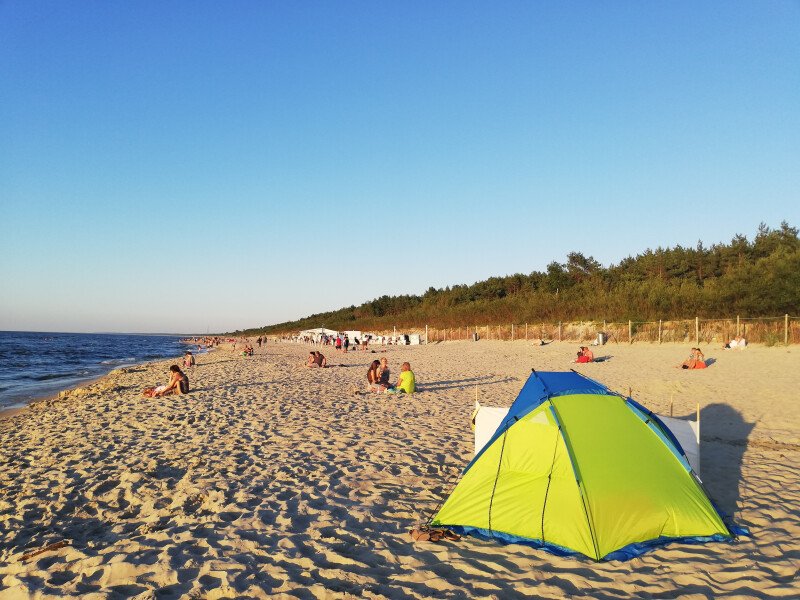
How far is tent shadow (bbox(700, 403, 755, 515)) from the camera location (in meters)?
5.45

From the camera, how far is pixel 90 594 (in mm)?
3469

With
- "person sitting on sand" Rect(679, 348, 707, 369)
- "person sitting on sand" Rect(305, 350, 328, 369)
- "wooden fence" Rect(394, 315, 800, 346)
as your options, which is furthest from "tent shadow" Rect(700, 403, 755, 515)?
"wooden fence" Rect(394, 315, 800, 346)

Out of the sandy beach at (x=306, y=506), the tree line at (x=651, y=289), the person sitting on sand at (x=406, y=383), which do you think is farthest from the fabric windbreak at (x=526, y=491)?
the tree line at (x=651, y=289)

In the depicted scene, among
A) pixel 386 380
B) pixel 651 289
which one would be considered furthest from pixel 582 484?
pixel 651 289

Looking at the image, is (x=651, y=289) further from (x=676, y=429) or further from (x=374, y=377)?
(x=676, y=429)

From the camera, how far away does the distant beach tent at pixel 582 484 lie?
4160 mm

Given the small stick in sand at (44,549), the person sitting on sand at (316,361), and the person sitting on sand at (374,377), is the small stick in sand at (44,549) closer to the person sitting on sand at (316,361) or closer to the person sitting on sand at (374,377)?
the person sitting on sand at (374,377)

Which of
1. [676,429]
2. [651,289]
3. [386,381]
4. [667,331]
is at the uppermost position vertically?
[651,289]

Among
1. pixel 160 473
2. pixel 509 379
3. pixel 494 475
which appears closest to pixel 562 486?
pixel 494 475

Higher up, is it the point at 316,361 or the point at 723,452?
the point at 316,361

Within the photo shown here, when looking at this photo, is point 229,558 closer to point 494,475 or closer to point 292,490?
point 292,490

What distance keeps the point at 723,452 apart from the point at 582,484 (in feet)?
14.2

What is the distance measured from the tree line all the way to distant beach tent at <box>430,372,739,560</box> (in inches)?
1143

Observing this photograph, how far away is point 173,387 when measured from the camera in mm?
13531
